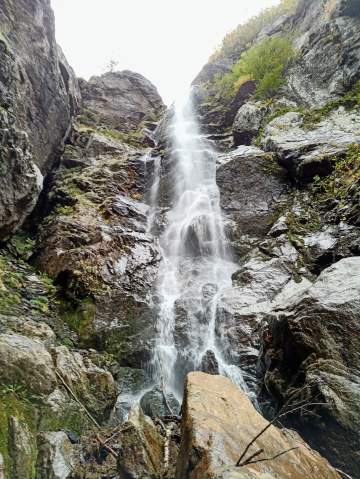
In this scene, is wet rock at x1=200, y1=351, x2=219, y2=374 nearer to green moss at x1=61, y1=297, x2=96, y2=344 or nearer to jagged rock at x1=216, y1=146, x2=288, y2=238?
green moss at x1=61, y1=297, x2=96, y2=344

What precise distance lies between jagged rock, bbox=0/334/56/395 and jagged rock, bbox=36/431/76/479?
1.89ft

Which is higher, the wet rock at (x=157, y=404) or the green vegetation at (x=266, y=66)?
the green vegetation at (x=266, y=66)

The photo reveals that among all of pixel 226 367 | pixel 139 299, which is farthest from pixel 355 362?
pixel 139 299

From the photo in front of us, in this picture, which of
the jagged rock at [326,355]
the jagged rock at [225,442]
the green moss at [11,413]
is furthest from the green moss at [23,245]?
the jagged rock at [225,442]

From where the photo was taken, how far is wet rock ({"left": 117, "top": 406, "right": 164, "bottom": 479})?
126 inches

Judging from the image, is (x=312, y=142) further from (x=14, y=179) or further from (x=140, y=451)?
(x=140, y=451)

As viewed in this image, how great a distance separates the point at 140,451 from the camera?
11.0 ft

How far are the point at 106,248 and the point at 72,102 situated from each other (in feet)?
36.5

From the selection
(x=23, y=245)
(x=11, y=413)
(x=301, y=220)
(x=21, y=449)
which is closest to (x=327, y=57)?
(x=301, y=220)

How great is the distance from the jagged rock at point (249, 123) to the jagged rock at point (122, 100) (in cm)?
736

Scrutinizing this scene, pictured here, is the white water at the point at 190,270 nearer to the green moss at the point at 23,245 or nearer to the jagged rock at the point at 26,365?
the jagged rock at the point at 26,365

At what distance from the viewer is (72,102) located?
16.8 m

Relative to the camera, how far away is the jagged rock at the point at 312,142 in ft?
33.9

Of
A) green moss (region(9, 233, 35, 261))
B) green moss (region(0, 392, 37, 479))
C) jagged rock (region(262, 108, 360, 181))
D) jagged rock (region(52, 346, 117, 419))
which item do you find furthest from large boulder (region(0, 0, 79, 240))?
jagged rock (region(262, 108, 360, 181))
